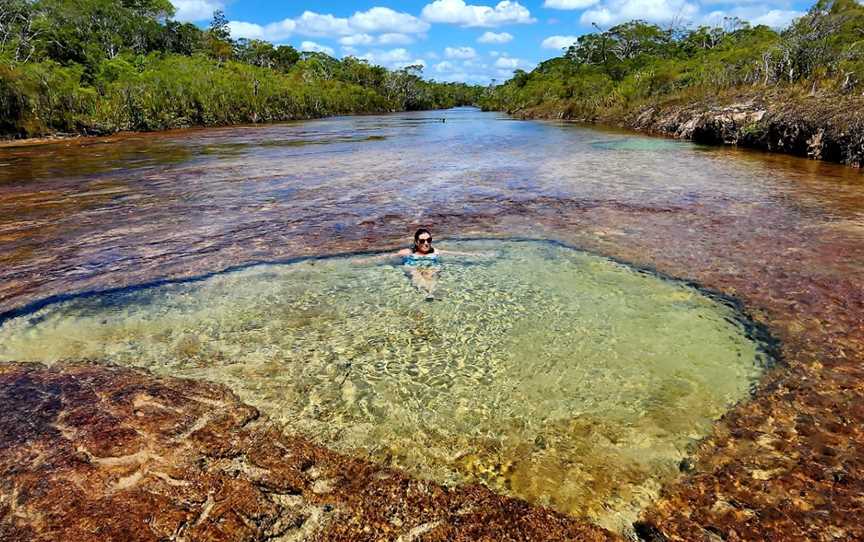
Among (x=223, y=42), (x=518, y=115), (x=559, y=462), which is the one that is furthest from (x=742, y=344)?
(x=223, y=42)

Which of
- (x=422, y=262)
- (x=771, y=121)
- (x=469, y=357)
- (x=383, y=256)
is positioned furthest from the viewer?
(x=771, y=121)

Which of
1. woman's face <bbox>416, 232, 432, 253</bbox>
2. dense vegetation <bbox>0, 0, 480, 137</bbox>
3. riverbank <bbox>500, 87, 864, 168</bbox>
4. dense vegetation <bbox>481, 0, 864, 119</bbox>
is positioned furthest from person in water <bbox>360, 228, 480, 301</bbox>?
dense vegetation <bbox>0, 0, 480, 137</bbox>

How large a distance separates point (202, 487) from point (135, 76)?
5393 cm

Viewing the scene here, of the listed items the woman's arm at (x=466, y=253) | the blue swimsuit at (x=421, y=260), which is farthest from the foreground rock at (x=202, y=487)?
the woman's arm at (x=466, y=253)

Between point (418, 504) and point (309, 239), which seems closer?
point (418, 504)

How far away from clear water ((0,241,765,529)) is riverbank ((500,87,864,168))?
14940 mm

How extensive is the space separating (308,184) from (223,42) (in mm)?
90678

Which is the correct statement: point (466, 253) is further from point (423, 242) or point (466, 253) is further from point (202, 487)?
point (202, 487)

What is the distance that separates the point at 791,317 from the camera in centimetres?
561

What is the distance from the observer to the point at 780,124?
66.1ft

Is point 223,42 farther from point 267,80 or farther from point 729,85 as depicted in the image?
point 729,85

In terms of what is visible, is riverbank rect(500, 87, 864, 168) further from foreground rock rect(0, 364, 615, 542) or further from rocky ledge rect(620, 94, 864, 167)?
foreground rock rect(0, 364, 615, 542)

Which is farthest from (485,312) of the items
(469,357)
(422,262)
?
(422,262)

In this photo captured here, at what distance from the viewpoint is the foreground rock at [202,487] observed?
3.07 metres
